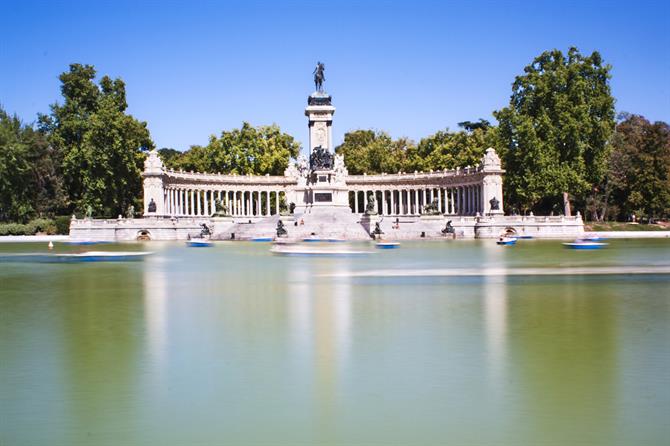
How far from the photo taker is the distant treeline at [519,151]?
227 ft

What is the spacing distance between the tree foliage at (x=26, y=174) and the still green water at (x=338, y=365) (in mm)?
54709

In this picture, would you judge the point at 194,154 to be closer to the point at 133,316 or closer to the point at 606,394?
the point at 133,316

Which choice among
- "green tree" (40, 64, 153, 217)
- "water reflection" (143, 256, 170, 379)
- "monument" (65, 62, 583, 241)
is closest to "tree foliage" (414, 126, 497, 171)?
"monument" (65, 62, 583, 241)

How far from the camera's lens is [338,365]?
1223 cm

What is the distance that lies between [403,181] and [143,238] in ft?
115

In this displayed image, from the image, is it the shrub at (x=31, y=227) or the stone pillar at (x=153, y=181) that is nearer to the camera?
the shrub at (x=31, y=227)

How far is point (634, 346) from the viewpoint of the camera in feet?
44.4

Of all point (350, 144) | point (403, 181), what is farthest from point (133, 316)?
point (350, 144)

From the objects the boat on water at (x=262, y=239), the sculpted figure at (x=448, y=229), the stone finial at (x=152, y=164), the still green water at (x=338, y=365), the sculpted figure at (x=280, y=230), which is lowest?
the still green water at (x=338, y=365)

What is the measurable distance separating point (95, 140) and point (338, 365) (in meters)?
65.7

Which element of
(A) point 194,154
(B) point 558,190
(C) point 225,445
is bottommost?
(C) point 225,445

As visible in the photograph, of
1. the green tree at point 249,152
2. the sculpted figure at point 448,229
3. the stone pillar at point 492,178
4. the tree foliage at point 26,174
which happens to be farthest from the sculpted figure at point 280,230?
the green tree at point 249,152

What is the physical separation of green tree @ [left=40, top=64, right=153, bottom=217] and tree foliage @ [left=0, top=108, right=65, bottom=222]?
6.34ft

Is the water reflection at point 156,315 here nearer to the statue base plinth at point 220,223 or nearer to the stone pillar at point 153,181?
the statue base plinth at point 220,223
